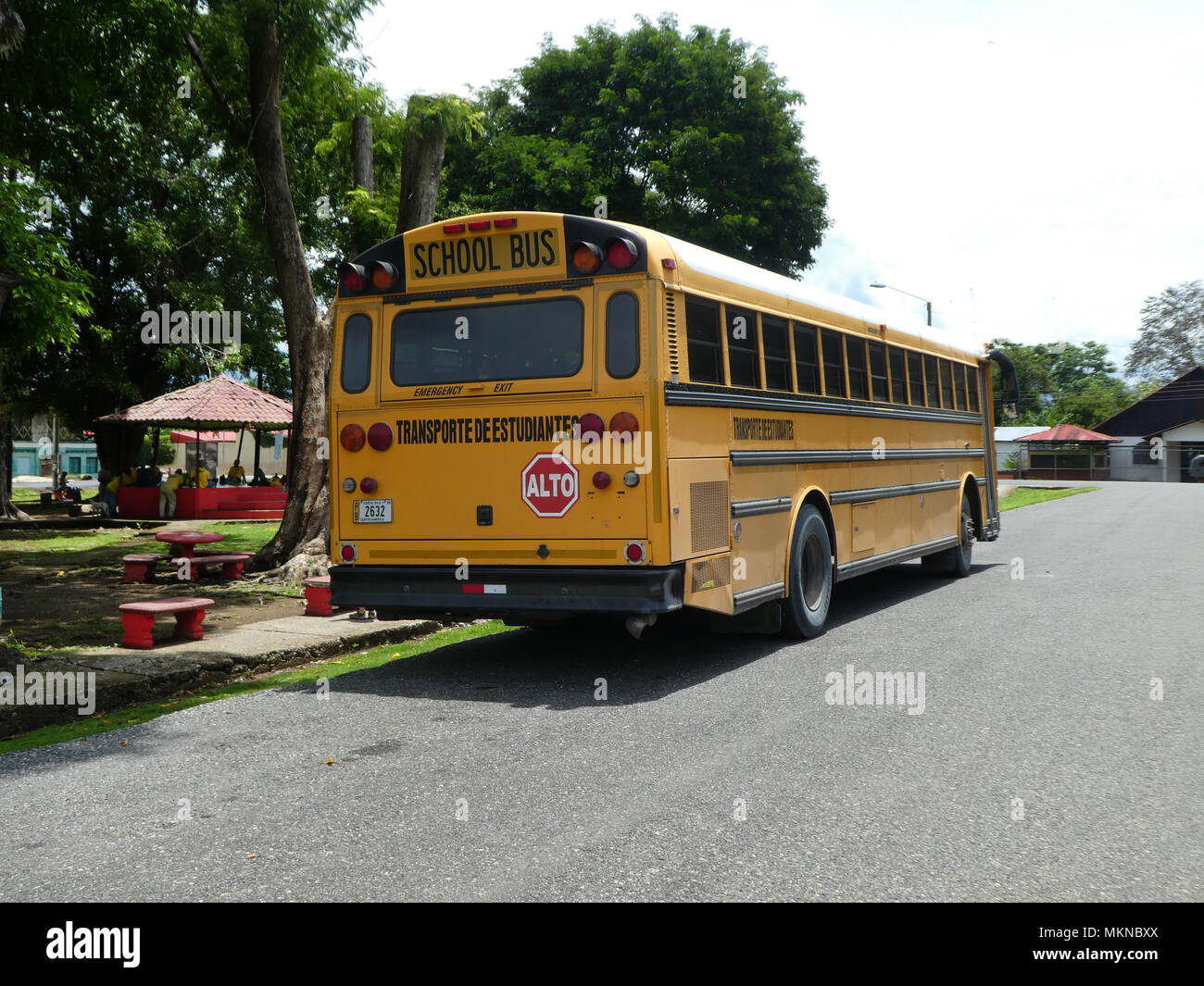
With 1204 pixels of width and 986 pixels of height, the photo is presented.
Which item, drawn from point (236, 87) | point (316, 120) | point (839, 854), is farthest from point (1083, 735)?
point (316, 120)

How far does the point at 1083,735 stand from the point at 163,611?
697cm

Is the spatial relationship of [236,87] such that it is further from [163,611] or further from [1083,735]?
[1083,735]

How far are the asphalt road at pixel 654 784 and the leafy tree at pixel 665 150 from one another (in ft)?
78.5

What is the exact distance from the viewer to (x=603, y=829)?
15.4 ft

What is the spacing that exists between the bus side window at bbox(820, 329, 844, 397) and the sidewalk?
437cm

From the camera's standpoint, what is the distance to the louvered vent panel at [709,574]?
25.9 feet

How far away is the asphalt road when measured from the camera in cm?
419

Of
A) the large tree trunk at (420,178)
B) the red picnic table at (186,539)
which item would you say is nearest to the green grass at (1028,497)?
the large tree trunk at (420,178)

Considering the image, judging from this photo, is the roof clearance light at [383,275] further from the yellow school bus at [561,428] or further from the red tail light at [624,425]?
the red tail light at [624,425]

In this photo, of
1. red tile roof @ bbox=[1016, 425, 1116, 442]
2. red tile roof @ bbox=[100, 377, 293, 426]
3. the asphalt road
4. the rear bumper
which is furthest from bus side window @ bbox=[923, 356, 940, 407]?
red tile roof @ bbox=[1016, 425, 1116, 442]

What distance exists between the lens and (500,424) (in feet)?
26.4

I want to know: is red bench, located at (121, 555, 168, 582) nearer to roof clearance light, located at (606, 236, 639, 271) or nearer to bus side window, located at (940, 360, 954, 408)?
roof clearance light, located at (606, 236, 639, 271)
